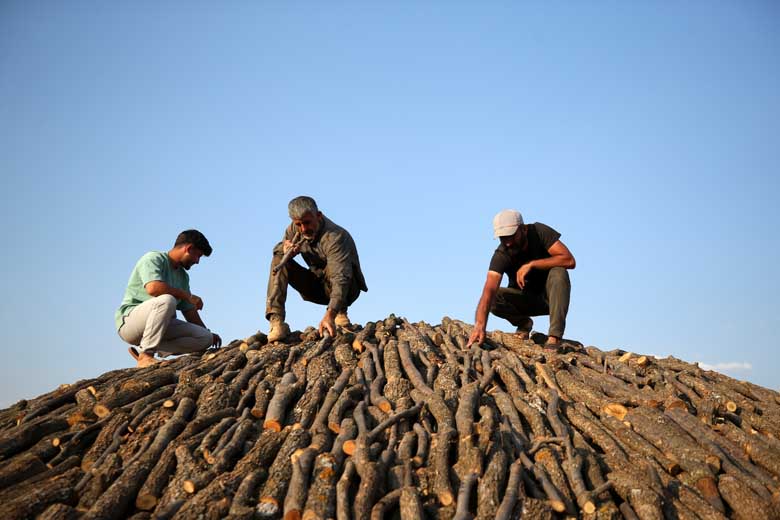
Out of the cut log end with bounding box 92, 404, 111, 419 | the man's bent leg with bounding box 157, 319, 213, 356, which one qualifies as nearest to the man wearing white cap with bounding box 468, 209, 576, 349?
the man's bent leg with bounding box 157, 319, 213, 356

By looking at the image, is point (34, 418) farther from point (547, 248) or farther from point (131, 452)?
point (547, 248)

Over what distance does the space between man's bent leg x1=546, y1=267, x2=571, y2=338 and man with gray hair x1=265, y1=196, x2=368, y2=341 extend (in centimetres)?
265

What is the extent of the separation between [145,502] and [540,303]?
5.95 metres

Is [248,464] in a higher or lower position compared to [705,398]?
lower

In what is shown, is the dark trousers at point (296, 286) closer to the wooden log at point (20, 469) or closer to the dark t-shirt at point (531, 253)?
the dark t-shirt at point (531, 253)

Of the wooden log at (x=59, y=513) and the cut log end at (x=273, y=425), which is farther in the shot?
the cut log end at (x=273, y=425)

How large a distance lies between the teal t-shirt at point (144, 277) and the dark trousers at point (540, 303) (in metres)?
4.23

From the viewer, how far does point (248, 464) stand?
5977 mm

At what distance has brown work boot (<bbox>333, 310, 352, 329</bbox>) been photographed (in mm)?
9727

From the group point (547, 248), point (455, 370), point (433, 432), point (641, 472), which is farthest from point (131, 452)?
point (547, 248)

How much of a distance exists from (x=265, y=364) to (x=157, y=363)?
146cm

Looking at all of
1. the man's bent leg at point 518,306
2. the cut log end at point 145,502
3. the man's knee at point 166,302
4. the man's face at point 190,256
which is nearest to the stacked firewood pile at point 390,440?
the cut log end at point 145,502

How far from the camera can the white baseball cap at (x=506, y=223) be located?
9219mm

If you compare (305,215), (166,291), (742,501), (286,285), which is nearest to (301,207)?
(305,215)
